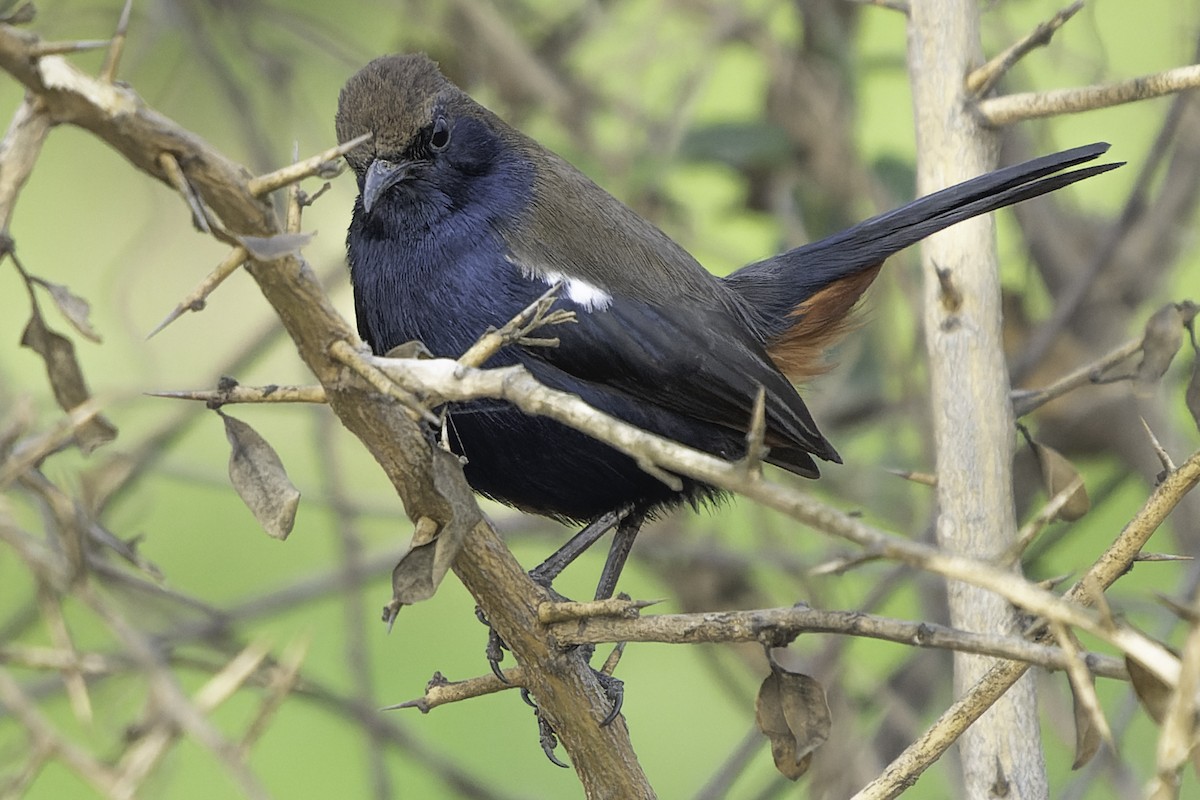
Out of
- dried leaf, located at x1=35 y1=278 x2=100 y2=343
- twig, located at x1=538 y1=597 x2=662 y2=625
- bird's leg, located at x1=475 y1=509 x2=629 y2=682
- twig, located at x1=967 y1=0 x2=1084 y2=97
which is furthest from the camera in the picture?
bird's leg, located at x1=475 y1=509 x2=629 y2=682

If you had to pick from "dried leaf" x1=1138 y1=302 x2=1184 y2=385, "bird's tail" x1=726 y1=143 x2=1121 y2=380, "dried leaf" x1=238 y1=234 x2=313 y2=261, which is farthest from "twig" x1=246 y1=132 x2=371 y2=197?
"bird's tail" x1=726 y1=143 x2=1121 y2=380

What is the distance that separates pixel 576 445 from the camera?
3.00 m

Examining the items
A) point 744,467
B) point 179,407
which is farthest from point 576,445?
point 179,407

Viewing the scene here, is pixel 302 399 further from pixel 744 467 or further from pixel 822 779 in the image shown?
pixel 822 779

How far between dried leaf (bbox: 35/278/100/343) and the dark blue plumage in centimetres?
122

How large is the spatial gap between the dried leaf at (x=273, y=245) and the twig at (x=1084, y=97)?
132 cm

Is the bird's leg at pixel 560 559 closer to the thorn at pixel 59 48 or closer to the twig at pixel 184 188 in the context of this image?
the twig at pixel 184 188

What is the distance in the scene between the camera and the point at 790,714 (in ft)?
6.42

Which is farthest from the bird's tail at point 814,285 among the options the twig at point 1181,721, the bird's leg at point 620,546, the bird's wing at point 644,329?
the twig at point 1181,721

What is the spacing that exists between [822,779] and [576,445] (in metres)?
1.51

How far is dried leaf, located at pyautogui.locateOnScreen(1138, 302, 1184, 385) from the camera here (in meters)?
2.37

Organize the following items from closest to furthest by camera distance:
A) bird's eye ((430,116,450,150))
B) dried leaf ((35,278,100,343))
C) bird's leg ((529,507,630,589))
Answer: dried leaf ((35,278,100,343)) → bird's leg ((529,507,630,589)) → bird's eye ((430,116,450,150))

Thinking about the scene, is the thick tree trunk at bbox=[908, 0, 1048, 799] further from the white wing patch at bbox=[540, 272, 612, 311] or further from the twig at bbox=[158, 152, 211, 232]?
the twig at bbox=[158, 152, 211, 232]

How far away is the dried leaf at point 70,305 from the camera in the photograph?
5.30 ft
